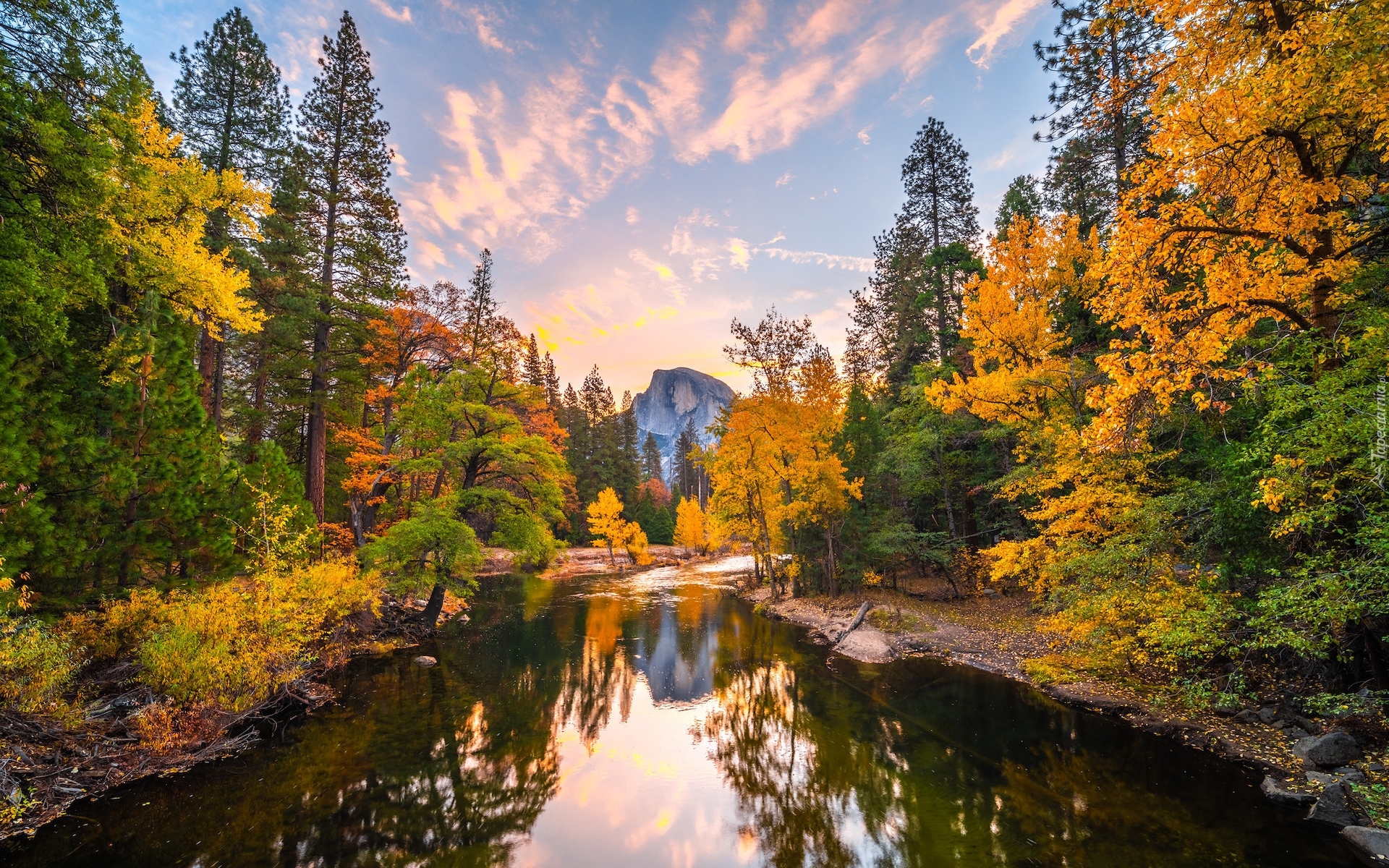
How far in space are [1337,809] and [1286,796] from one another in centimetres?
65

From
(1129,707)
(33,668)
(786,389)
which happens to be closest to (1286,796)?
(1129,707)

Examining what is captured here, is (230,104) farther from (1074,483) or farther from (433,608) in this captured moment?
(1074,483)

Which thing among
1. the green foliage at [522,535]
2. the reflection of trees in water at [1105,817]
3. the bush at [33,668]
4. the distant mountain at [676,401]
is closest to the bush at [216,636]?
the bush at [33,668]

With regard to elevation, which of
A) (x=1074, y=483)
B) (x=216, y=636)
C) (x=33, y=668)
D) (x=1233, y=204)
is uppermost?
(x=1233, y=204)

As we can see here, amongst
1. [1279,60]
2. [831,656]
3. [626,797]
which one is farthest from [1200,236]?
[831,656]

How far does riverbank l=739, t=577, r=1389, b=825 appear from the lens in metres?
7.23

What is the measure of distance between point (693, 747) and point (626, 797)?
224cm

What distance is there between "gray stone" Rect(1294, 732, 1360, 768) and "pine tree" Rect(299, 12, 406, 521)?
75.2 feet

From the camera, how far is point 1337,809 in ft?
21.2

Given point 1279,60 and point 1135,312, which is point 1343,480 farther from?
point 1279,60

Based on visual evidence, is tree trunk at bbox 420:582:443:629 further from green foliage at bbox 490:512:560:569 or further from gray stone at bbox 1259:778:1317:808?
gray stone at bbox 1259:778:1317:808

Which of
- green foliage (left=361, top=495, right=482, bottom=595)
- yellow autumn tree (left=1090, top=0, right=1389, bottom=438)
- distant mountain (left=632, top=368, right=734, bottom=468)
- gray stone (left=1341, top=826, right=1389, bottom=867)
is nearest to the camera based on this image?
yellow autumn tree (left=1090, top=0, right=1389, bottom=438)
